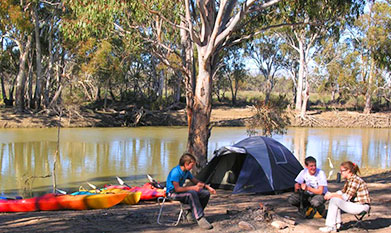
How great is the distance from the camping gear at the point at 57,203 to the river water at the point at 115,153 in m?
1.81

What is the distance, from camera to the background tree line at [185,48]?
8711 millimetres

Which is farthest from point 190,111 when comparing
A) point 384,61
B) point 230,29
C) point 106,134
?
point 384,61

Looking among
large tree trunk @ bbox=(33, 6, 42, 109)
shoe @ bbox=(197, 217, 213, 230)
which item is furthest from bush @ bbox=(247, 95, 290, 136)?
large tree trunk @ bbox=(33, 6, 42, 109)

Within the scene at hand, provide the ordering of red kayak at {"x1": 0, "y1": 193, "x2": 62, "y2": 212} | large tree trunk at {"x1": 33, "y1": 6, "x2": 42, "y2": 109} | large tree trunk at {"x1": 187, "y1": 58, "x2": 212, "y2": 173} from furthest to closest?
large tree trunk at {"x1": 33, "y1": 6, "x2": 42, "y2": 109}
large tree trunk at {"x1": 187, "y1": 58, "x2": 212, "y2": 173}
red kayak at {"x1": 0, "y1": 193, "x2": 62, "y2": 212}

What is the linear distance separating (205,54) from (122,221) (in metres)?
4.41

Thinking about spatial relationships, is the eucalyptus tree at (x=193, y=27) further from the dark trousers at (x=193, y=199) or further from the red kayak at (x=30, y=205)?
the dark trousers at (x=193, y=199)

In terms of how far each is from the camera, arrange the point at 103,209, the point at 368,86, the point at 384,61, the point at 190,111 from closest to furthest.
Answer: the point at 103,209
the point at 190,111
the point at 384,61
the point at 368,86

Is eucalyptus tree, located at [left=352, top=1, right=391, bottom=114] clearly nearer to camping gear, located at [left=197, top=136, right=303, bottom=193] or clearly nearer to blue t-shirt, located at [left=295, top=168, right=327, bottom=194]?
camping gear, located at [left=197, top=136, right=303, bottom=193]

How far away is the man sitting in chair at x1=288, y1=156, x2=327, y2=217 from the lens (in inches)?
187

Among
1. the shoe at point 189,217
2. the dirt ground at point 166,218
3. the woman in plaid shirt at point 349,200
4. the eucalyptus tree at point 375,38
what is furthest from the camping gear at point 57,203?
the eucalyptus tree at point 375,38

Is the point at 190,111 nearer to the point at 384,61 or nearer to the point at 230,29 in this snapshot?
the point at 230,29

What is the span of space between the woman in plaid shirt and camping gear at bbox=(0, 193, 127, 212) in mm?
3094

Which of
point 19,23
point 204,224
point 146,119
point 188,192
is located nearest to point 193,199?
point 188,192

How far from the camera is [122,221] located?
4.86m
